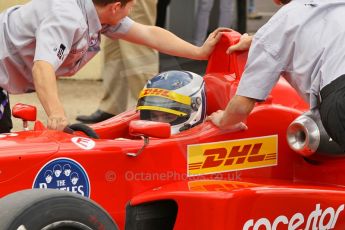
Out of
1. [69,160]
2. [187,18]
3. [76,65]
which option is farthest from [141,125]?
[187,18]

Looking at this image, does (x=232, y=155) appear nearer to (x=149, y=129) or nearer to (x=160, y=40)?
(x=149, y=129)

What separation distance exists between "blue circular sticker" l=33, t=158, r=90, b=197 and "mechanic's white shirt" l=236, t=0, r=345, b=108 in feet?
2.69

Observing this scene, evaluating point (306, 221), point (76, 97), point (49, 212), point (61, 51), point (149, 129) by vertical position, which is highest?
point (61, 51)

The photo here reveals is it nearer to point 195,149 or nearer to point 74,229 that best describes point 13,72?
point 195,149

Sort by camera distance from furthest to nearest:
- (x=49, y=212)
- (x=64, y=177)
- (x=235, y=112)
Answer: (x=235, y=112), (x=64, y=177), (x=49, y=212)

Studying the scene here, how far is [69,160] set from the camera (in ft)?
12.6

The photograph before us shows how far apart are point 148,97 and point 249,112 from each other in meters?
0.53

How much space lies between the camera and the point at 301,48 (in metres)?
3.91

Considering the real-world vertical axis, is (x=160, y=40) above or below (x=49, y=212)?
above

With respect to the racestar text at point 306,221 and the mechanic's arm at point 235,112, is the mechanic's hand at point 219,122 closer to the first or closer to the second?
the mechanic's arm at point 235,112

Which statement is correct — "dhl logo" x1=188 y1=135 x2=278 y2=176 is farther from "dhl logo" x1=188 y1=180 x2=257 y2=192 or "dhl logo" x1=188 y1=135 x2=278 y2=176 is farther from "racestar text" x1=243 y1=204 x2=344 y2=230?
"racestar text" x1=243 y1=204 x2=344 y2=230

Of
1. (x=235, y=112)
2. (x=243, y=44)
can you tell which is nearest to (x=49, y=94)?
(x=235, y=112)

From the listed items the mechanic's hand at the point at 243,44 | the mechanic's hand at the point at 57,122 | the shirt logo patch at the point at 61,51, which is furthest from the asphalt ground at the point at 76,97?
the mechanic's hand at the point at 57,122

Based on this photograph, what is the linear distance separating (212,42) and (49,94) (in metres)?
1.01
